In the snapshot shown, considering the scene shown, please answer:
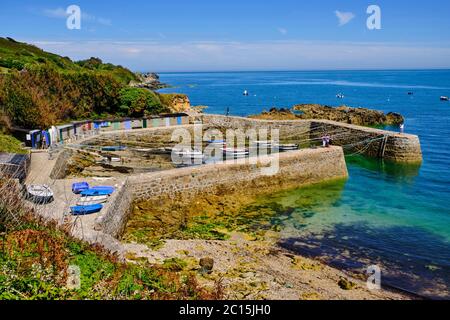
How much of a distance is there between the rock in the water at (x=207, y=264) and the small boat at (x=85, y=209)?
4822mm

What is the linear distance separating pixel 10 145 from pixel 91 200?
12075mm

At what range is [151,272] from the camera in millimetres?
10688

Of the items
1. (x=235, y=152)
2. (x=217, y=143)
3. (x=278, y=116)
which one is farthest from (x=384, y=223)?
(x=278, y=116)

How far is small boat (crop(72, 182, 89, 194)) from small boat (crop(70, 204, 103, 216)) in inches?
102

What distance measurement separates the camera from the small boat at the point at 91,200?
1596 centimetres

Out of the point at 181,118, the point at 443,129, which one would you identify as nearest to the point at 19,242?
the point at 181,118

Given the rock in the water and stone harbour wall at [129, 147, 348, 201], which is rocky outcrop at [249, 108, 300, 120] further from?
the rock in the water

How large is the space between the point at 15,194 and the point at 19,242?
261 centimetres

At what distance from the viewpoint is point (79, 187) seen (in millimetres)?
18141

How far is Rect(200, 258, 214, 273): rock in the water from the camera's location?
13646mm

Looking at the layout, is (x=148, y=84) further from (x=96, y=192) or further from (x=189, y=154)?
(x=96, y=192)

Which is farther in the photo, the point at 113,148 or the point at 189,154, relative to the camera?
the point at 113,148

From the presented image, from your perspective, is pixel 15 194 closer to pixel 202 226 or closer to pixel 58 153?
pixel 202 226

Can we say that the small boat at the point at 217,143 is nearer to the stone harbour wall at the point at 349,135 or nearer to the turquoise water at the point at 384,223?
the stone harbour wall at the point at 349,135
